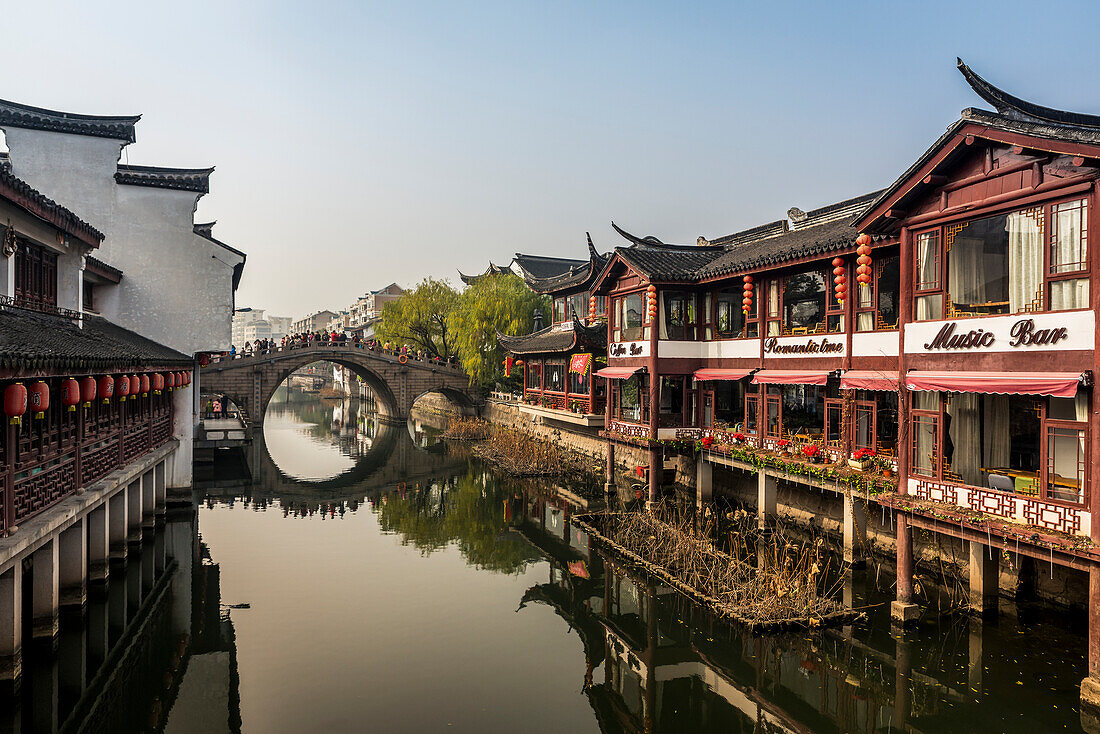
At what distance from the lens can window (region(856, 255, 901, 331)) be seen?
48.4 feet

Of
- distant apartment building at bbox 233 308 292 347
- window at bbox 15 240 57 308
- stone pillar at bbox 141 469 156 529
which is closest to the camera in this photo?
window at bbox 15 240 57 308

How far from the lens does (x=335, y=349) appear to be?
40469mm

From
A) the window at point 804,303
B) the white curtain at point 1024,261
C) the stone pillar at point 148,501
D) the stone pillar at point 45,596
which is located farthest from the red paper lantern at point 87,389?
the window at point 804,303

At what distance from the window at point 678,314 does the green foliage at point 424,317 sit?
26.7m

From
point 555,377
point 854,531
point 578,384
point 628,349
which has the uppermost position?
point 628,349

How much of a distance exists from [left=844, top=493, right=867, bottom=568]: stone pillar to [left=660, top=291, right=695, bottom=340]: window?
23.2ft

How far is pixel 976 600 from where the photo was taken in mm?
11312

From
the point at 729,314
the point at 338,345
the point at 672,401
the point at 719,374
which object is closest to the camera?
the point at 719,374

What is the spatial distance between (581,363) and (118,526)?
15546 millimetres

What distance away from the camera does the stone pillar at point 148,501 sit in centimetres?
1766

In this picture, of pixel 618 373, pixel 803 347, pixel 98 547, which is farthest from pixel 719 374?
pixel 98 547

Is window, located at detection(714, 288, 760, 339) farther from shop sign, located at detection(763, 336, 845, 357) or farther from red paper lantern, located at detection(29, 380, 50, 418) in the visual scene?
red paper lantern, located at detection(29, 380, 50, 418)

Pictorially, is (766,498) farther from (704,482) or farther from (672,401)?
(672,401)

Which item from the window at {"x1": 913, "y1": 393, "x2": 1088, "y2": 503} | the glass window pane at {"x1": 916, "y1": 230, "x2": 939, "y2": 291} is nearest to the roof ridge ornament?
the glass window pane at {"x1": 916, "y1": 230, "x2": 939, "y2": 291}
